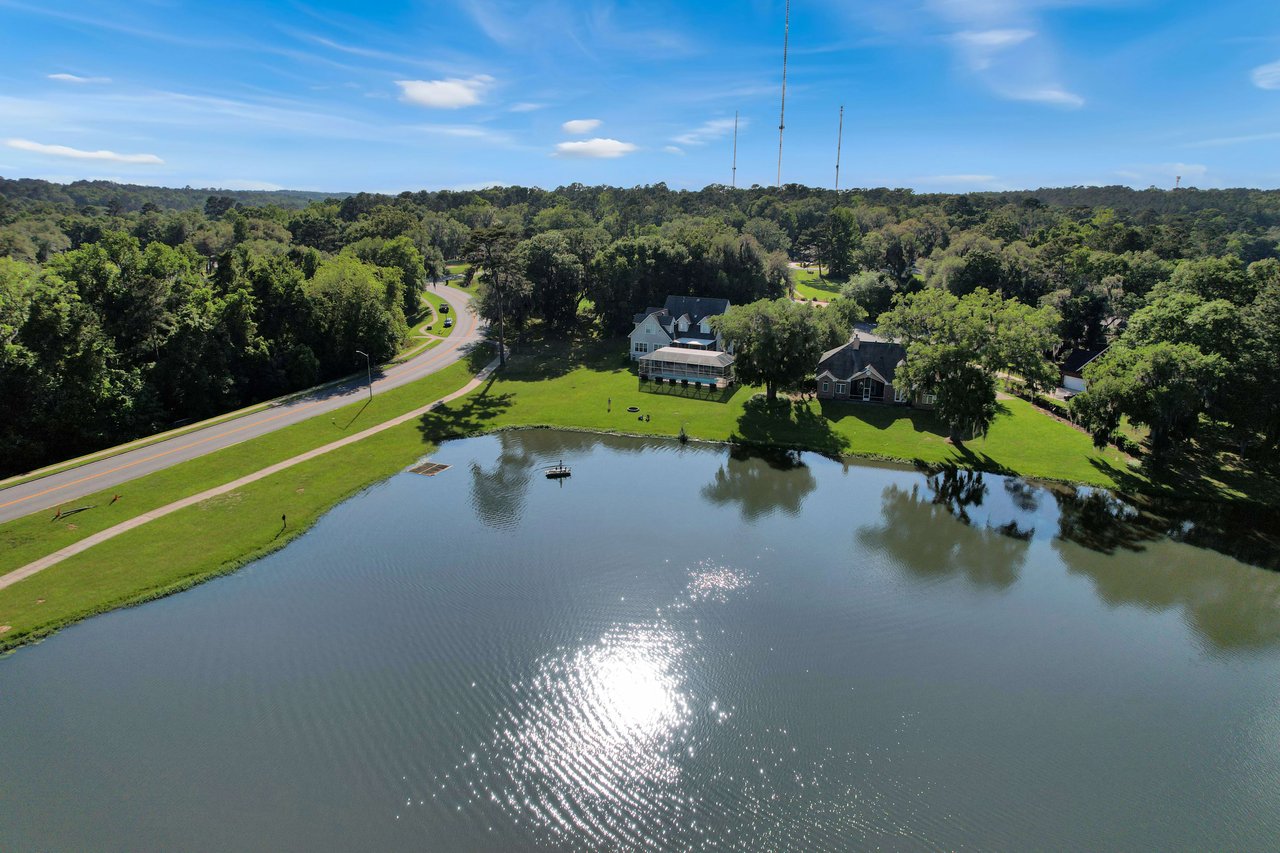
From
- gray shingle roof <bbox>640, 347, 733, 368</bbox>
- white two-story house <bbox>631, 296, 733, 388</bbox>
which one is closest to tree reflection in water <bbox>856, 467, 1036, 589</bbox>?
gray shingle roof <bbox>640, 347, 733, 368</bbox>

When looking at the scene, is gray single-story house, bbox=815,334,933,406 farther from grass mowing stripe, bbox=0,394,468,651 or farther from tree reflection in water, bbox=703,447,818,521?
grass mowing stripe, bbox=0,394,468,651

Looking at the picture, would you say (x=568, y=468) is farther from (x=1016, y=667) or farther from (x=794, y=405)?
(x=1016, y=667)

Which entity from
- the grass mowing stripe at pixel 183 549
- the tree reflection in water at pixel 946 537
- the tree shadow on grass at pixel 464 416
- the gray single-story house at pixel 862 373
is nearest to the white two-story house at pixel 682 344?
the gray single-story house at pixel 862 373

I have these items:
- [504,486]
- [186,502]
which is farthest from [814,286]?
[186,502]

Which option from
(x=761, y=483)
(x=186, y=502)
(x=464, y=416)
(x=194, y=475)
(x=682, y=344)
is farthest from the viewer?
(x=682, y=344)

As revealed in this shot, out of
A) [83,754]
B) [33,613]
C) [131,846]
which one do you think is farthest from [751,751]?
[33,613]

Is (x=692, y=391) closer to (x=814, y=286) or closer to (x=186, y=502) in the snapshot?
Answer: (x=186, y=502)

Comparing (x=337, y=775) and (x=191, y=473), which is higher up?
(x=191, y=473)
